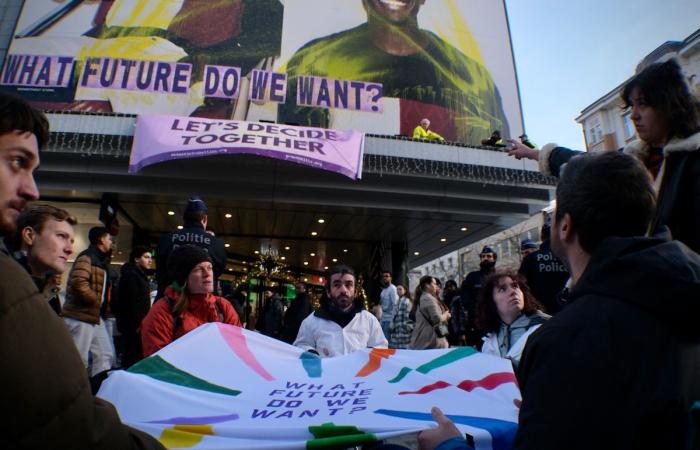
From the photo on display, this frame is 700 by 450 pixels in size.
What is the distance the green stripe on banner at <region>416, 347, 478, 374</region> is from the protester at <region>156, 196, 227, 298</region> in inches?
116

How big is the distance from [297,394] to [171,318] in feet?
5.60

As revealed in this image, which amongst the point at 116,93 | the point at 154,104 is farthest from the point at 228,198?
the point at 116,93

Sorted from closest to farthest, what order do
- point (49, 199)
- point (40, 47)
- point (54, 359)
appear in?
1. point (54, 359)
2. point (49, 199)
3. point (40, 47)

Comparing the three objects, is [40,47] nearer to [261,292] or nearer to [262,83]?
[262,83]

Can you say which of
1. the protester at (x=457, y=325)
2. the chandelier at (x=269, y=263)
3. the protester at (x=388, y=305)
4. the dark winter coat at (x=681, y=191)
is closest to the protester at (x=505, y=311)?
the dark winter coat at (x=681, y=191)

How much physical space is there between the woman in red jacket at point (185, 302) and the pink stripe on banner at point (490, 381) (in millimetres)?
2235

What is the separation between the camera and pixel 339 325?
163 inches

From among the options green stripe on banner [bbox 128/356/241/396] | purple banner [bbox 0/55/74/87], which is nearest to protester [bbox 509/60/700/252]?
green stripe on banner [bbox 128/356/241/396]

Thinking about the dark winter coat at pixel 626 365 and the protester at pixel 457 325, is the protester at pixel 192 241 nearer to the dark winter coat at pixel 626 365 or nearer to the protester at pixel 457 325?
the dark winter coat at pixel 626 365

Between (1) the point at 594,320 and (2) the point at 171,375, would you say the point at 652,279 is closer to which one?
(1) the point at 594,320

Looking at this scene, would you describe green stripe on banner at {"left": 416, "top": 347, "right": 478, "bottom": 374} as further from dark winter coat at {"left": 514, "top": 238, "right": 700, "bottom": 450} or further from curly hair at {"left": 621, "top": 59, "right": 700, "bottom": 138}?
curly hair at {"left": 621, "top": 59, "right": 700, "bottom": 138}

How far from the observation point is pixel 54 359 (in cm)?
83

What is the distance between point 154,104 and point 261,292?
8.53 m

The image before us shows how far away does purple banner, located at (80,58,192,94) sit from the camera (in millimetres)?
13578
